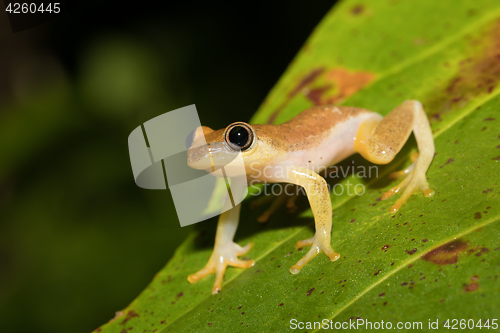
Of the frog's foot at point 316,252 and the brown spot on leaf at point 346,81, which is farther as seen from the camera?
the brown spot on leaf at point 346,81

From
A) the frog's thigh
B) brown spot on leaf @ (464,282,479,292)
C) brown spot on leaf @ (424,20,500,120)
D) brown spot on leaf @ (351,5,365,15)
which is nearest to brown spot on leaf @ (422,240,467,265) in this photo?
brown spot on leaf @ (464,282,479,292)

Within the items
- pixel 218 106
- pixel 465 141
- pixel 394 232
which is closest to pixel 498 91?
pixel 465 141

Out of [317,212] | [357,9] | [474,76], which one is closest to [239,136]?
[317,212]

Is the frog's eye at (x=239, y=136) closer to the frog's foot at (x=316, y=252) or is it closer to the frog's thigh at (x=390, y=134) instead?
the frog's foot at (x=316, y=252)

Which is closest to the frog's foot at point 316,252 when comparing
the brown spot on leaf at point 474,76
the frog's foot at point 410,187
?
the frog's foot at point 410,187

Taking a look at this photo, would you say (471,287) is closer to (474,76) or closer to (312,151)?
(312,151)
